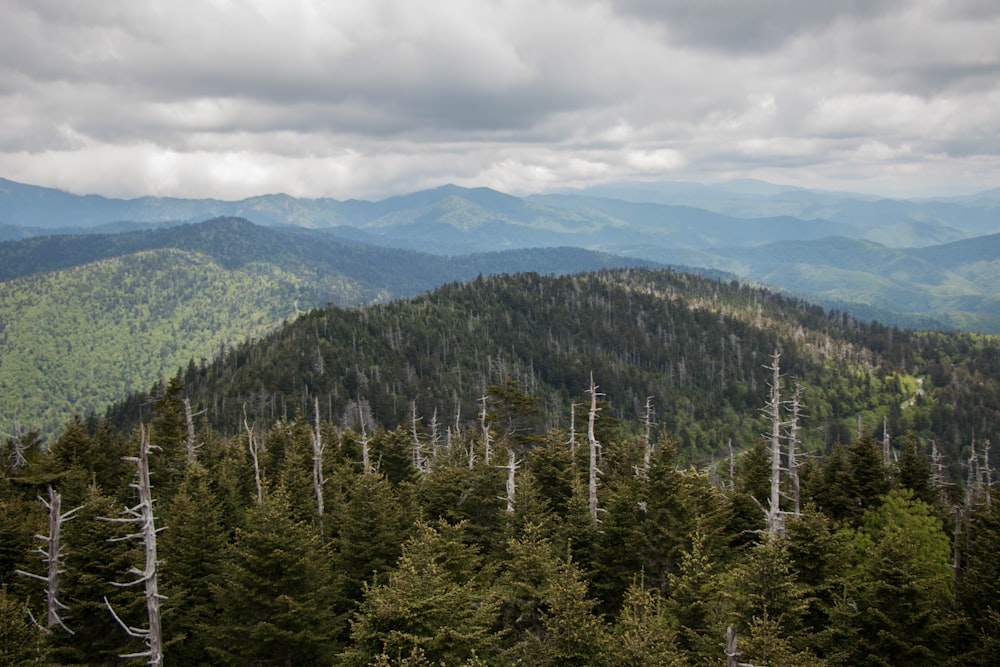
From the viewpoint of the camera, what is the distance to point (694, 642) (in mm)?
24234

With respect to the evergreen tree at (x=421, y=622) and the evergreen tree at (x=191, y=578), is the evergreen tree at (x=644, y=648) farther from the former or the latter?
the evergreen tree at (x=191, y=578)

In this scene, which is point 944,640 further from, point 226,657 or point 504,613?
point 226,657

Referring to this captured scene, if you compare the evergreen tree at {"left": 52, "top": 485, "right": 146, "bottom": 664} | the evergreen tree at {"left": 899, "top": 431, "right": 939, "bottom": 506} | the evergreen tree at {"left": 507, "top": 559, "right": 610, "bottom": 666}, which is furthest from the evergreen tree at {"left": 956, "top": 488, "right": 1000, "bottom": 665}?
the evergreen tree at {"left": 52, "top": 485, "right": 146, "bottom": 664}

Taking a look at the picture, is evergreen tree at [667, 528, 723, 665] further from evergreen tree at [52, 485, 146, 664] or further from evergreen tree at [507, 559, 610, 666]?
evergreen tree at [52, 485, 146, 664]

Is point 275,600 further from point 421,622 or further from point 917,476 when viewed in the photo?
point 917,476

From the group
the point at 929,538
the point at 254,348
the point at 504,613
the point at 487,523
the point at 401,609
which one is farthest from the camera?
the point at 254,348

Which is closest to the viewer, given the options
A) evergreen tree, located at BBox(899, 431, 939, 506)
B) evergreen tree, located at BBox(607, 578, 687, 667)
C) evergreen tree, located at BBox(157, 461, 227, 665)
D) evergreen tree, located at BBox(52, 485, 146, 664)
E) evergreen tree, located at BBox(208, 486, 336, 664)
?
evergreen tree, located at BBox(607, 578, 687, 667)

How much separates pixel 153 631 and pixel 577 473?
27705 mm

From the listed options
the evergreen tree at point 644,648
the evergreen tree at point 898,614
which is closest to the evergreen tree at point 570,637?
the evergreen tree at point 644,648

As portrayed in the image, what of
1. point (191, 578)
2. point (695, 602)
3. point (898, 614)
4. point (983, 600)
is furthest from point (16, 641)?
point (983, 600)

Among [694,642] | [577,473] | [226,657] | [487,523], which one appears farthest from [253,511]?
[694,642]

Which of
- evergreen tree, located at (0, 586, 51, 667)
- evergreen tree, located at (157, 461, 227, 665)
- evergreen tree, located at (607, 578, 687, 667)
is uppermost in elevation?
evergreen tree, located at (607, 578, 687, 667)

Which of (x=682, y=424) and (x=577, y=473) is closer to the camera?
(x=577, y=473)

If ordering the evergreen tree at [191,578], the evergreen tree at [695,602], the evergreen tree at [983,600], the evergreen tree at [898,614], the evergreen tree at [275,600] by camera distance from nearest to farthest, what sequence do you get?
the evergreen tree at [695,602] < the evergreen tree at [983,600] < the evergreen tree at [898,614] < the evergreen tree at [275,600] < the evergreen tree at [191,578]
